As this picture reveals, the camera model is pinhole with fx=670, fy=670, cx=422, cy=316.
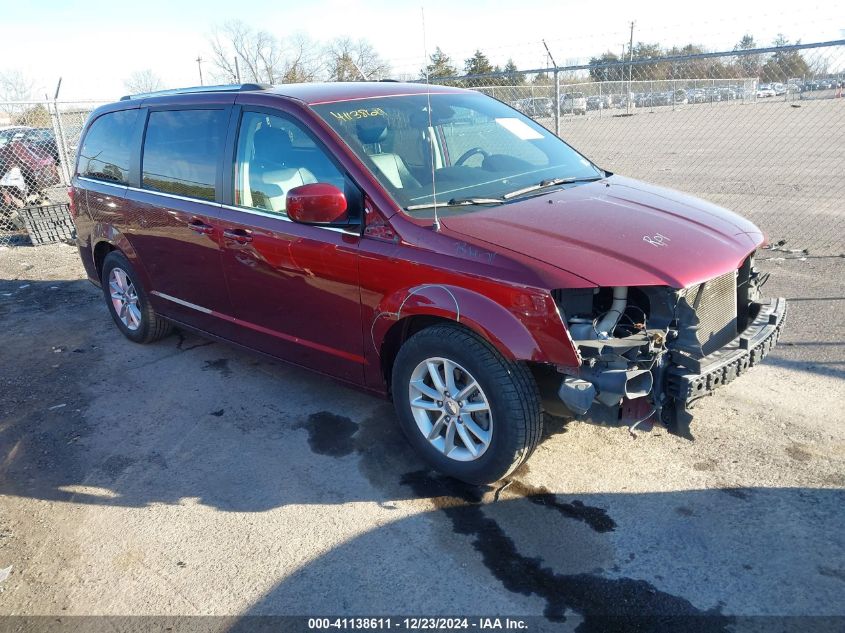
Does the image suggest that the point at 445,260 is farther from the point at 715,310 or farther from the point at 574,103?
the point at 574,103

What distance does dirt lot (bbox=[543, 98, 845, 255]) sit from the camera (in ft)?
29.4

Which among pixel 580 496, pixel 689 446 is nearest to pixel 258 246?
pixel 580 496

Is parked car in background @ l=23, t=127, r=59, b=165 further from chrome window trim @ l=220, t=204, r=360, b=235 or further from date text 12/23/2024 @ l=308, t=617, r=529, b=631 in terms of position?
date text 12/23/2024 @ l=308, t=617, r=529, b=631

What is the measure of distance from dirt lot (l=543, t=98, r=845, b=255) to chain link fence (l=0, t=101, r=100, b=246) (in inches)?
411

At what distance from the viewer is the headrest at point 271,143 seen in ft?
13.2

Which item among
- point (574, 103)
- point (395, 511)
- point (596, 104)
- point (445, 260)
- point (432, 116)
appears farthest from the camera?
point (596, 104)

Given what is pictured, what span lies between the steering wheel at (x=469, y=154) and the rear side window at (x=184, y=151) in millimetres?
1548

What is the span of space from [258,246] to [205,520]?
1621 millimetres

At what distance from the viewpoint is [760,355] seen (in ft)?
11.3

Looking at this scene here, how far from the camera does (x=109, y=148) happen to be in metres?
5.59

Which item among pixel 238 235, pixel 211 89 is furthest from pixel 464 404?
pixel 211 89

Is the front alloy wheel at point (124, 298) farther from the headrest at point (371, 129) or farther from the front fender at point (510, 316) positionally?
the front fender at point (510, 316)

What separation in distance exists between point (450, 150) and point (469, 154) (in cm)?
13

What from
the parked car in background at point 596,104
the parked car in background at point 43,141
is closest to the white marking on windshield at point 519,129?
the parked car in background at point 43,141
